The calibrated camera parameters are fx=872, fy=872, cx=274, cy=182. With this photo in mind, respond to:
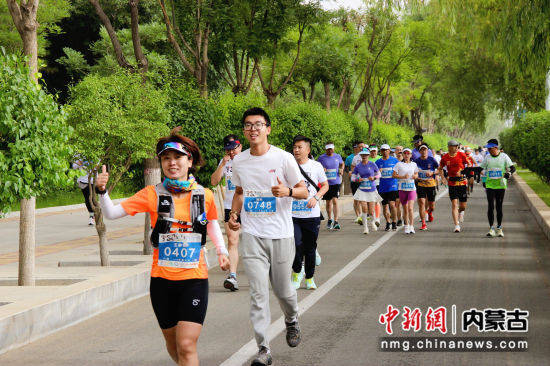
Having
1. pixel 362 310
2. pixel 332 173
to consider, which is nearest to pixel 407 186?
pixel 332 173

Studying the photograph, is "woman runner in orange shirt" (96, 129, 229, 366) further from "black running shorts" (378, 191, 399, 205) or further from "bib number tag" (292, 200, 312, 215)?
"black running shorts" (378, 191, 399, 205)

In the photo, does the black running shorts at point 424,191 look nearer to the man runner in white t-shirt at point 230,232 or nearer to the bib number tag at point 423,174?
the bib number tag at point 423,174

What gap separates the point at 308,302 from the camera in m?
9.67

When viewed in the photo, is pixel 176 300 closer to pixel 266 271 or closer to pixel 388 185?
pixel 266 271

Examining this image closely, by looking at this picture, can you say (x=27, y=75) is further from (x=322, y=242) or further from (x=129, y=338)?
(x=322, y=242)

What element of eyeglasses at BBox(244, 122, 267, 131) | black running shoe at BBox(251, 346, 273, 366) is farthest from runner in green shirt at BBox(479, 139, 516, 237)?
black running shoe at BBox(251, 346, 273, 366)

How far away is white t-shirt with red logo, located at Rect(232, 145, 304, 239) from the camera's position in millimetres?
7039

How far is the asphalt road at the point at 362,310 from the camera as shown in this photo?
7008 mm

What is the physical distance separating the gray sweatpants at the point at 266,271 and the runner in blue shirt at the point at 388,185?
1202 centimetres

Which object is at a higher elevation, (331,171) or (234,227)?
(331,171)

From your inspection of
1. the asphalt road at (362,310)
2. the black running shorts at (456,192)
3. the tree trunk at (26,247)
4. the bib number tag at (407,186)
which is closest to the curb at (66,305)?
the asphalt road at (362,310)

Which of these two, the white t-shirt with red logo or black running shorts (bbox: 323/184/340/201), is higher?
the white t-shirt with red logo

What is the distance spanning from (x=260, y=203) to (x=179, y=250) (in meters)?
1.72

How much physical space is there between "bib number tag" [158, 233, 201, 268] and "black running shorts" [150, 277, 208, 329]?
0.35ft
